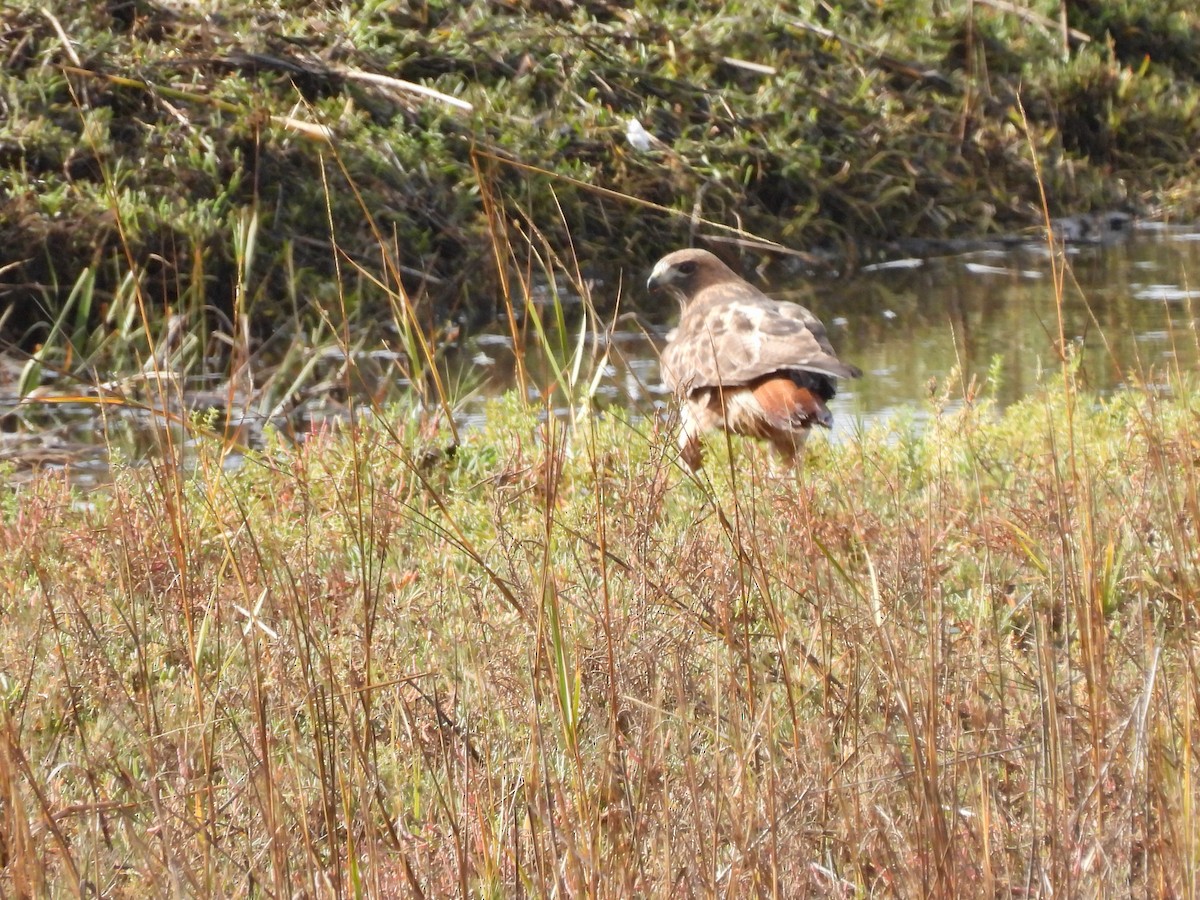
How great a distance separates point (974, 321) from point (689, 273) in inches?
81.4

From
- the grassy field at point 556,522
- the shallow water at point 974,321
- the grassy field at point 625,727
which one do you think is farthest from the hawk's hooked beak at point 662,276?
the grassy field at point 625,727

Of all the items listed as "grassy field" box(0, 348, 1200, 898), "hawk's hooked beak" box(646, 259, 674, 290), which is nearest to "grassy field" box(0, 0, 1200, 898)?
"grassy field" box(0, 348, 1200, 898)

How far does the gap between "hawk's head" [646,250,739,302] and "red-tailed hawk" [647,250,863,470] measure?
32cm

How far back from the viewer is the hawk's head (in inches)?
276

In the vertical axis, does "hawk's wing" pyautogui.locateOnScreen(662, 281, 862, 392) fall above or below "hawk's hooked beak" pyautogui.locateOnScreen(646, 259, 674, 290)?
above

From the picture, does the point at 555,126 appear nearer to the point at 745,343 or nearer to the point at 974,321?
the point at 974,321

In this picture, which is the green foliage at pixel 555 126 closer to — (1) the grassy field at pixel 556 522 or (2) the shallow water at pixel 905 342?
(1) the grassy field at pixel 556 522

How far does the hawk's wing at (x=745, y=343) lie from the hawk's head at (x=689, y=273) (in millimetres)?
264

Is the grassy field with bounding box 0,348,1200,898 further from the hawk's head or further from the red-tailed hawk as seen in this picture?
the hawk's head

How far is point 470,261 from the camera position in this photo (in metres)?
8.96

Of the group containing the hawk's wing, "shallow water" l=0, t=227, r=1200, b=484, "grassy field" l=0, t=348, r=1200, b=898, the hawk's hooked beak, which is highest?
"grassy field" l=0, t=348, r=1200, b=898

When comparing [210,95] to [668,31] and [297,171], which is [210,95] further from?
[668,31]

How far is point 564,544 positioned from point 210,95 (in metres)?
5.33

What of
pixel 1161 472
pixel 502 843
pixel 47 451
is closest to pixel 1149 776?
pixel 1161 472
